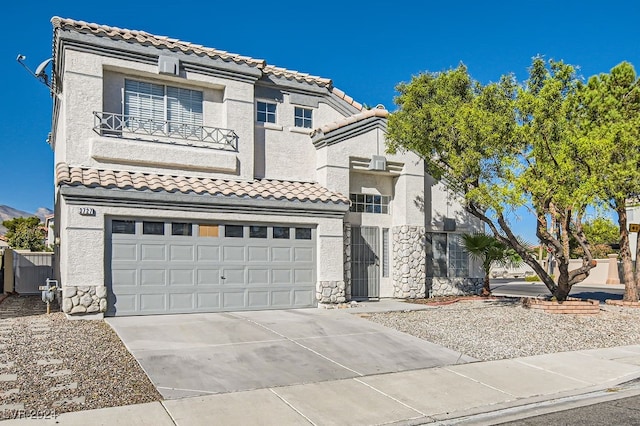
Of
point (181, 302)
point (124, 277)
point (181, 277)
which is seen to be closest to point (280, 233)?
point (181, 277)

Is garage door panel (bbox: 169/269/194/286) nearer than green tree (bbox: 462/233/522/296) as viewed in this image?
Yes

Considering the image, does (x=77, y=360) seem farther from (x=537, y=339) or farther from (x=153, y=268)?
(x=537, y=339)

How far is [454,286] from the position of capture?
2102cm

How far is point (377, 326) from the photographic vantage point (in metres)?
13.8

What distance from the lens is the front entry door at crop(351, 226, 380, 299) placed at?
1898cm

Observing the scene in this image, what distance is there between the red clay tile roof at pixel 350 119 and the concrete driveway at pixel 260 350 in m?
6.39

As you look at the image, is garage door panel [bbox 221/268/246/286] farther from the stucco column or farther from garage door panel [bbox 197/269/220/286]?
the stucco column

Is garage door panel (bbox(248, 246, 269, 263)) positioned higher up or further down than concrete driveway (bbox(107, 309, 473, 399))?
higher up

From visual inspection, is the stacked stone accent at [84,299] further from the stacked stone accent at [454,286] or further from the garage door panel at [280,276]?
the stacked stone accent at [454,286]

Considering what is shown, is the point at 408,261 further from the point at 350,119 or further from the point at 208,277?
the point at 208,277

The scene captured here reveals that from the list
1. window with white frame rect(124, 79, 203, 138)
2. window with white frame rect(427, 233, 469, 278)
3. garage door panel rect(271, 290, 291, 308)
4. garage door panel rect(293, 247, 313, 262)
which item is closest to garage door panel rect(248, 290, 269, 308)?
garage door panel rect(271, 290, 291, 308)

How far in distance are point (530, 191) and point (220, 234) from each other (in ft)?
27.8

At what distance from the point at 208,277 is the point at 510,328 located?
25.8 feet

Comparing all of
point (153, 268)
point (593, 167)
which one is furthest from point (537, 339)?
point (153, 268)
